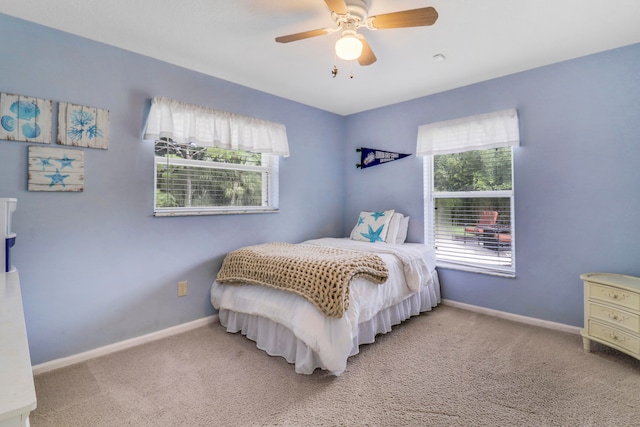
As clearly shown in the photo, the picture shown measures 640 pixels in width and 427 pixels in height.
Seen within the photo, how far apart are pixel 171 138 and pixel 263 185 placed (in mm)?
1079

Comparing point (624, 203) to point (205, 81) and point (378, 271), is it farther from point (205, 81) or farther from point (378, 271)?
point (205, 81)

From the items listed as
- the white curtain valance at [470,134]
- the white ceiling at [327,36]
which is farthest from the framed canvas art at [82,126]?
the white curtain valance at [470,134]

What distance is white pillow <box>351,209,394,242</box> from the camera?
3.49 m

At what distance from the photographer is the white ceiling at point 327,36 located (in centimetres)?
192

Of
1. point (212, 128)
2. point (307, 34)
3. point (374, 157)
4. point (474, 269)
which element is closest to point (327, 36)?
point (307, 34)

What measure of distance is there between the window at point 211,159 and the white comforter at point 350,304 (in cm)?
83

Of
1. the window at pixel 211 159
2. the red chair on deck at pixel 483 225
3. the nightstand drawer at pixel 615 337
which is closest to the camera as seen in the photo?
the nightstand drawer at pixel 615 337

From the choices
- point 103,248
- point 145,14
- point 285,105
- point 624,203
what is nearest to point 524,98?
point 624,203

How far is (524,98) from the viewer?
285 centimetres

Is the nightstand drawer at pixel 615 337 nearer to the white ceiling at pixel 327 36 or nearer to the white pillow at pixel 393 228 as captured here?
the white pillow at pixel 393 228

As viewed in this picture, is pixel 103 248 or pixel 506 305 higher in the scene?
pixel 103 248

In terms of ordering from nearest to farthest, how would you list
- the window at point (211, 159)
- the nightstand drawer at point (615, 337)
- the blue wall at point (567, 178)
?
the nightstand drawer at point (615, 337) < the blue wall at point (567, 178) < the window at point (211, 159)

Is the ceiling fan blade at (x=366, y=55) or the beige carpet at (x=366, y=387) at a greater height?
the ceiling fan blade at (x=366, y=55)

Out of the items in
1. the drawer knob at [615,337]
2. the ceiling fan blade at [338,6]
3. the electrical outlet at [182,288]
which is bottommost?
the drawer knob at [615,337]
